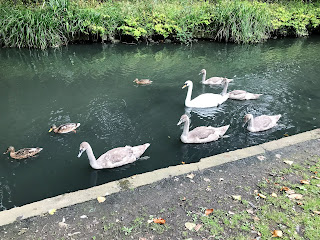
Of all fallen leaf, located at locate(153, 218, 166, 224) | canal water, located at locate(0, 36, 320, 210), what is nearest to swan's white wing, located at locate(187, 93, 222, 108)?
canal water, located at locate(0, 36, 320, 210)

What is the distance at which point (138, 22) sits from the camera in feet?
55.2

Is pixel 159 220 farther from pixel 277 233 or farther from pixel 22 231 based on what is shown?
pixel 22 231

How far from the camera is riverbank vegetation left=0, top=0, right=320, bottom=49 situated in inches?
595

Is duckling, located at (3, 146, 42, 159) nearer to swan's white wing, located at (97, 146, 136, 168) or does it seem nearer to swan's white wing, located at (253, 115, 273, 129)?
swan's white wing, located at (97, 146, 136, 168)

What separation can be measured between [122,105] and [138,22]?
9488 millimetres

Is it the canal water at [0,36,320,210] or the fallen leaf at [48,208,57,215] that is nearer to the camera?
the fallen leaf at [48,208,57,215]

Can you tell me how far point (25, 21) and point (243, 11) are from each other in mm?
12212

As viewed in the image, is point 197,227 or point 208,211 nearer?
point 197,227

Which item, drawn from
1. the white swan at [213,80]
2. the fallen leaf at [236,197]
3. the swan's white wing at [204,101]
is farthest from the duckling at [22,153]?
the white swan at [213,80]

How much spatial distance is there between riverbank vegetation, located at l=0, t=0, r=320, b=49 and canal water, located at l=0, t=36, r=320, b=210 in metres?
1.13

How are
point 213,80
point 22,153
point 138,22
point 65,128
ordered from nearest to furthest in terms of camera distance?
point 22,153
point 65,128
point 213,80
point 138,22

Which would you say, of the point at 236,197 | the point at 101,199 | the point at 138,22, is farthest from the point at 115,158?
the point at 138,22

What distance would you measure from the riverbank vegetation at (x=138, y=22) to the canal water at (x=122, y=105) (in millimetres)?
1133

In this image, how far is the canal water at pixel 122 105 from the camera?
6058 millimetres
